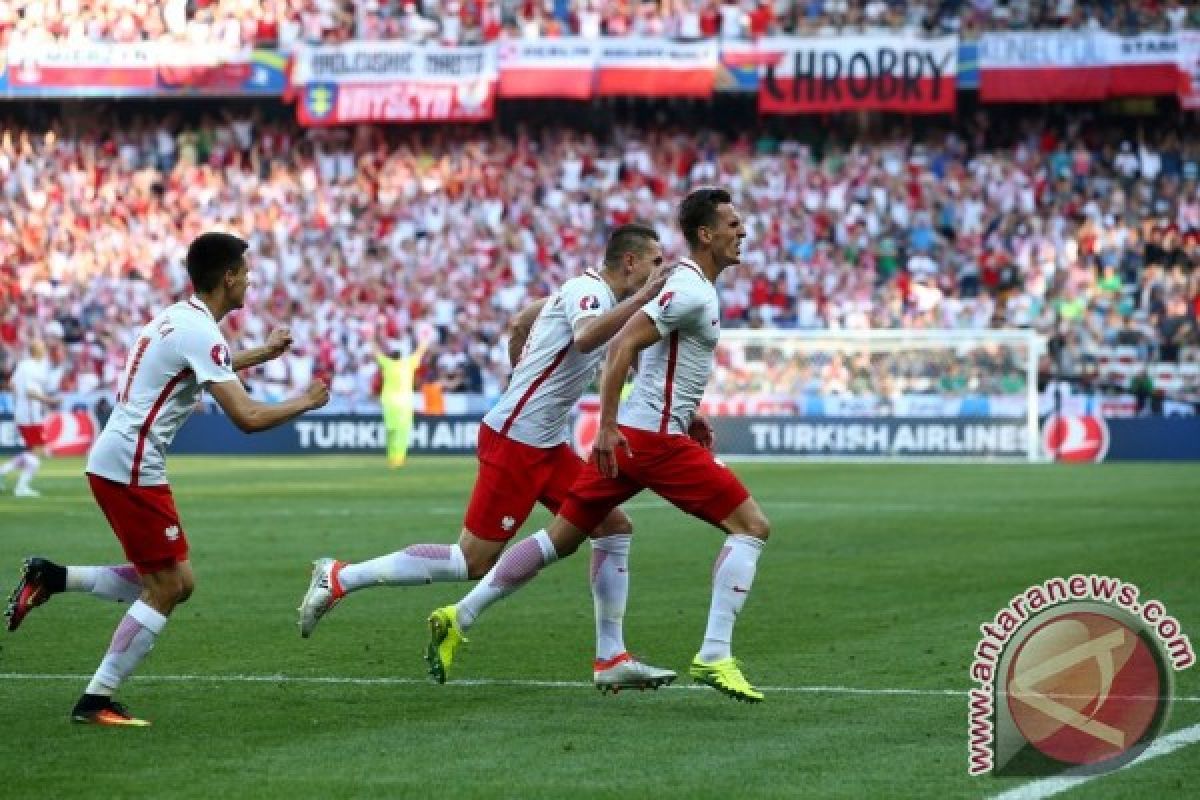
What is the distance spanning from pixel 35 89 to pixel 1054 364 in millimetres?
22640

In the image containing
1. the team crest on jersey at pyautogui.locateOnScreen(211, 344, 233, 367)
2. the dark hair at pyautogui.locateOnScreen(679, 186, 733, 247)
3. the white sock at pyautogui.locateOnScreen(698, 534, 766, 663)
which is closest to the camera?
the team crest on jersey at pyautogui.locateOnScreen(211, 344, 233, 367)

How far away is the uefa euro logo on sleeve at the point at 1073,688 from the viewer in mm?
8922

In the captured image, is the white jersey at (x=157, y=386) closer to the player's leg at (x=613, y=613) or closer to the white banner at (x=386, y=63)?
the player's leg at (x=613, y=613)

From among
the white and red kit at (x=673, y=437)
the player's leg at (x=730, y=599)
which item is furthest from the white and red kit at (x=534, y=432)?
the player's leg at (x=730, y=599)

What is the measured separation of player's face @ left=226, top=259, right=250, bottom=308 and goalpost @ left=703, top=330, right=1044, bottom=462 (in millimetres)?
29884

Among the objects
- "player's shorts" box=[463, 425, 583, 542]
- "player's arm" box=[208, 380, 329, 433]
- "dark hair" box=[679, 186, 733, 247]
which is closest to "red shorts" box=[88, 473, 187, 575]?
"player's arm" box=[208, 380, 329, 433]

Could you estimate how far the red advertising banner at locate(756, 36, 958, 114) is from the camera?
149 ft

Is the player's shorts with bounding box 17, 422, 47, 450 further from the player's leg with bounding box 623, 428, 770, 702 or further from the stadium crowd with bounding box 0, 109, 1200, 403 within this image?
the player's leg with bounding box 623, 428, 770, 702

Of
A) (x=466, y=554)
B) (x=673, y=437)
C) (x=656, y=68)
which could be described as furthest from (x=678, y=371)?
(x=656, y=68)

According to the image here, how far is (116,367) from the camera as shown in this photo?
4522cm

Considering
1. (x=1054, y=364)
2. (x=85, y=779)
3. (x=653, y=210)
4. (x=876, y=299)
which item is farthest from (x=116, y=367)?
(x=85, y=779)

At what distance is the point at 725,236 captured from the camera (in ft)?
35.6

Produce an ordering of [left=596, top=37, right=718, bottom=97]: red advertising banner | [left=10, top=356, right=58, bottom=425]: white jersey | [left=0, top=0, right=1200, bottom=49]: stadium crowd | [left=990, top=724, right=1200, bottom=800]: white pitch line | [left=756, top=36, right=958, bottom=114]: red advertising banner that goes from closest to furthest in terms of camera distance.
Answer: [left=990, top=724, right=1200, bottom=800]: white pitch line < [left=10, top=356, right=58, bottom=425]: white jersey < [left=756, top=36, right=958, bottom=114]: red advertising banner < [left=0, top=0, right=1200, bottom=49]: stadium crowd < [left=596, top=37, right=718, bottom=97]: red advertising banner

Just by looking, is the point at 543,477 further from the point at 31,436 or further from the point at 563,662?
the point at 31,436
